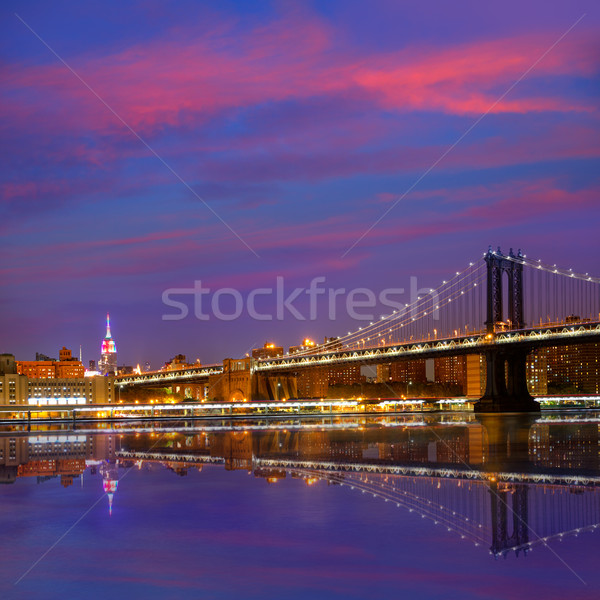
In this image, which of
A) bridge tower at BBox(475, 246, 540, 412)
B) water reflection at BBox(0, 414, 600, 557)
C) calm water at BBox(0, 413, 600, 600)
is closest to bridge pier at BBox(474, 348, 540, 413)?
bridge tower at BBox(475, 246, 540, 412)

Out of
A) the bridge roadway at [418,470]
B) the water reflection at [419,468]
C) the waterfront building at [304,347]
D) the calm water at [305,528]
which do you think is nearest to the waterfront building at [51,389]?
the waterfront building at [304,347]

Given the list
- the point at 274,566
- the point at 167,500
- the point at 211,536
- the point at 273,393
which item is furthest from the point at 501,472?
the point at 273,393

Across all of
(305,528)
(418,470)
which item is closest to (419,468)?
(418,470)

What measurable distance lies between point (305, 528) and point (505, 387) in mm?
79881

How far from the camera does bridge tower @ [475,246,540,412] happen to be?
285 feet

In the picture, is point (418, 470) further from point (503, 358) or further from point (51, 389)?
point (51, 389)

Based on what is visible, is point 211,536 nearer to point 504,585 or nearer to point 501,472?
point 504,585

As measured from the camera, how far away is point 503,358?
89250mm

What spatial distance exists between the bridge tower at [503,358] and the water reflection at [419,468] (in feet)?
180

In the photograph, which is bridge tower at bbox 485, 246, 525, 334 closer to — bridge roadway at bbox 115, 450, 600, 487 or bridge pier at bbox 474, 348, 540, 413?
bridge pier at bbox 474, 348, 540, 413

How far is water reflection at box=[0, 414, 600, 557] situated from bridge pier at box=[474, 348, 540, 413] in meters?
54.4

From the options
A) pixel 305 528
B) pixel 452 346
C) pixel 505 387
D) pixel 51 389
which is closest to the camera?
pixel 305 528

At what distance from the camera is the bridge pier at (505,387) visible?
86438 mm

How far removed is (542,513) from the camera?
13.0 m
